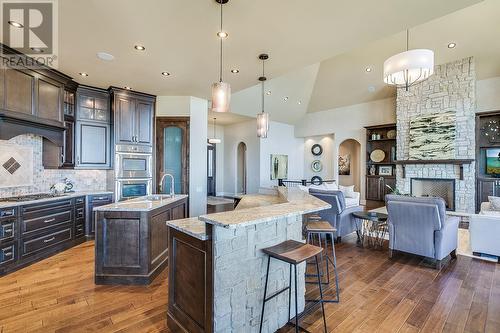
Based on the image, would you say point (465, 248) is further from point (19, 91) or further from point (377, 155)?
point (19, 91)

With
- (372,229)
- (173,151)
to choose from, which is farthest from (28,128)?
(372,229)

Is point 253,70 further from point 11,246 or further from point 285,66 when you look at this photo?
point 11,246

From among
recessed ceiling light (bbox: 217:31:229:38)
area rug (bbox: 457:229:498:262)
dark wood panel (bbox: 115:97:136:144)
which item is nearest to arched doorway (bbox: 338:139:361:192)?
area rug (bbox: 457:229:498:262)

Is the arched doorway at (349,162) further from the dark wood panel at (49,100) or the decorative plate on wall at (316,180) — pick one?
the dark wood panel at (49,100)

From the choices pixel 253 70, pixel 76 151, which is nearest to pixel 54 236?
pixel 76 151

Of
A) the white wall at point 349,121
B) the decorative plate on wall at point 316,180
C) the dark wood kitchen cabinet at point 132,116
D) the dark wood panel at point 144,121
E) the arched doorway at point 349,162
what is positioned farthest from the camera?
the arched doorway at point 349,162

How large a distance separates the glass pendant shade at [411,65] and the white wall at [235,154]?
20.1 ft

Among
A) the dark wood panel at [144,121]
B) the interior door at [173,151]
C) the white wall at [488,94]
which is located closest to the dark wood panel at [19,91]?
the dark wood panel at [144,121]

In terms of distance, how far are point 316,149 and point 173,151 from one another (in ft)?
23.7

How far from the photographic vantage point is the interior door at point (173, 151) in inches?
210

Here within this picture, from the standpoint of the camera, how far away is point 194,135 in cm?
542

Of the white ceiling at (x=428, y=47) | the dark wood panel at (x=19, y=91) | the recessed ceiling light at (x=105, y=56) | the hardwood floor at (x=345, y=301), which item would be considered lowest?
the hardwood floor at (x=345, y=301)

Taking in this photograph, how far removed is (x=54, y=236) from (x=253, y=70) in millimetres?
4140

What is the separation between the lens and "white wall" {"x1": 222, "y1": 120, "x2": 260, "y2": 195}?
381 inches
